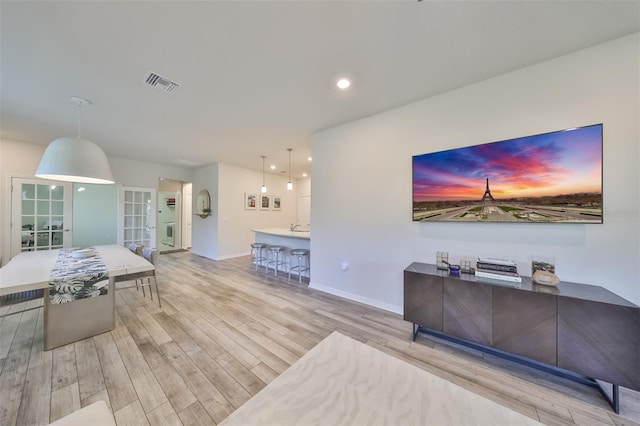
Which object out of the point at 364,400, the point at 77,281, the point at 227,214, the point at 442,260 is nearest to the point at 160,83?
the point at 77,281

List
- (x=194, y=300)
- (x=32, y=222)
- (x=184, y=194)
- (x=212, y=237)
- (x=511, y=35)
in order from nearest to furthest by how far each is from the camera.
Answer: (x=511, y=35), (x=194, y=300), (x=32, y=222), (x=212, y=237), (x=184, y=194)

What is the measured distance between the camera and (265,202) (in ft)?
23.8

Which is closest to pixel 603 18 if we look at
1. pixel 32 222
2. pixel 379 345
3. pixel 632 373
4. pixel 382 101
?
pixel 382 101

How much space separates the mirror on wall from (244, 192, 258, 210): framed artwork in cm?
103

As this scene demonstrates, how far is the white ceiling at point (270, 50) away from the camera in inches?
61.2

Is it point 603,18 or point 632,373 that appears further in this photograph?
point 603,18

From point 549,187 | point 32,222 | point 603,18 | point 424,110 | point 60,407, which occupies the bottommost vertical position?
point 60,407

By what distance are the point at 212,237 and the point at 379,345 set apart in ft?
18.1

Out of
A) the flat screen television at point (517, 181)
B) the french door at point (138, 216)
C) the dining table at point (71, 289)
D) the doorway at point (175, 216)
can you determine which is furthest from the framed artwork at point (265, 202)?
the flat screen television at point (517, 181)

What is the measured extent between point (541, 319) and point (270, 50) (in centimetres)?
321

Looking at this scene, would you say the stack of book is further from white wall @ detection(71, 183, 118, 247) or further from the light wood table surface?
white wall @ detection(71, 183, 118, 247)

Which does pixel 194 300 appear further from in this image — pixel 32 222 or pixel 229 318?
pixel 32 222

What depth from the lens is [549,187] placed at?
1977 mm

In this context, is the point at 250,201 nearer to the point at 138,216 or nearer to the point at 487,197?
the point at 138,216
